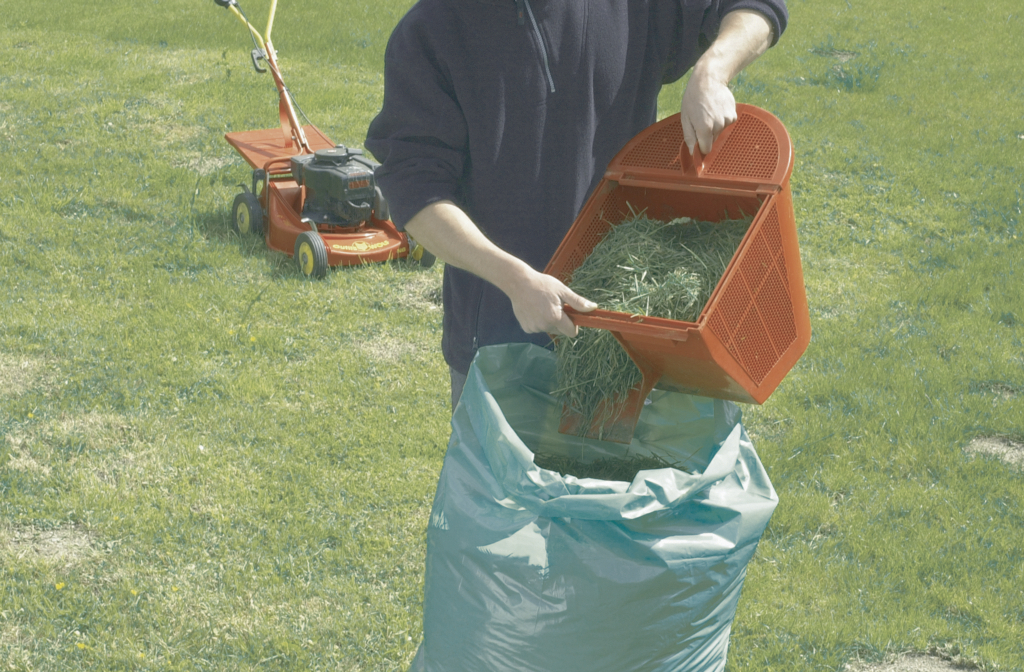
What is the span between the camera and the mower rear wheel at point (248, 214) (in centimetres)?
455

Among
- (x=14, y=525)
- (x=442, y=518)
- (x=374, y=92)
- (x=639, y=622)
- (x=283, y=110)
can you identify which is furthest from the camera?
(x=374, y=92)

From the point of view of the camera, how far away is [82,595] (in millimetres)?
2518

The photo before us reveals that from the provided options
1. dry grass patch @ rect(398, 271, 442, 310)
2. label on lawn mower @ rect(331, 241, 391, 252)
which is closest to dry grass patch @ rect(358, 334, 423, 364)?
dry grass patch @ rect(398, 271, 442, 310)

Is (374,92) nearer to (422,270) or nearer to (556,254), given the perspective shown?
(422,270)

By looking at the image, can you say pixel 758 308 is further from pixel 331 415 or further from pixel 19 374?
pixel 19 374

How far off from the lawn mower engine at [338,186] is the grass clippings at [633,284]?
2684 millimetres

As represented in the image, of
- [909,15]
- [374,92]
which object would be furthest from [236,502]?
[909,15]

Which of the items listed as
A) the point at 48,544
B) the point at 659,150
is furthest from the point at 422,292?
the point at 659,150

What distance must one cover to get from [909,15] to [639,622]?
8.11m

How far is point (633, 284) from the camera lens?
1.64 meters

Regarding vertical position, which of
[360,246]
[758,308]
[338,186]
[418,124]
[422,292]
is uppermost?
[418,124]

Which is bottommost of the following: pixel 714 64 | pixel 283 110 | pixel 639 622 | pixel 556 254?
pixel 283 110

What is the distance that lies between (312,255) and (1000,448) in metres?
2.65

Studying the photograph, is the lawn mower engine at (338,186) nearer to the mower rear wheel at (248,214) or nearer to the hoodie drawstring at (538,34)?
the mower rear wheel at (248,214)
